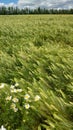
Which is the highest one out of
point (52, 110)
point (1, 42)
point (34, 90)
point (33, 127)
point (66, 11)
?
point (66, 11)

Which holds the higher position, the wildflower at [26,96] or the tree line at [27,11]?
the tree line at [27,11]

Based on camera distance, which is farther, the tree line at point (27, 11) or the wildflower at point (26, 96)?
the tree line at point (27, 11)

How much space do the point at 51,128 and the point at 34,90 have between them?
0.63 meters

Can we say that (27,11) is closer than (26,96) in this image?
No

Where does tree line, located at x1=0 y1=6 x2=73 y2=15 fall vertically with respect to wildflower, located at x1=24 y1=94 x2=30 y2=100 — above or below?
above

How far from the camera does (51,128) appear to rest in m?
2.06

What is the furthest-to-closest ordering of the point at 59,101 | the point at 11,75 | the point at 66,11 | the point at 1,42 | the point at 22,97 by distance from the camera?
the point at 66,11 → the point at 1,42 → the point at 11,75 → the point at 22,97 → the point at 59,101

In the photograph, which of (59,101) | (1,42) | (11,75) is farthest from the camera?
(1,42)

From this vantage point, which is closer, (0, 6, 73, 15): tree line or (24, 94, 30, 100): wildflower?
(24, 94, 30, 100): wildflower

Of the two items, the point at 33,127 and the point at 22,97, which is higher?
the point at 22,97

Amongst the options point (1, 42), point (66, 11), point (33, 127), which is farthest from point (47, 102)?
point (66, 11)

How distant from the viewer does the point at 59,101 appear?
2.24m

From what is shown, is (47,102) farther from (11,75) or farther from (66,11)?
(66,11)

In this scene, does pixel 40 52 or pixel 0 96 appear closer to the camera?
pixel 0 96
